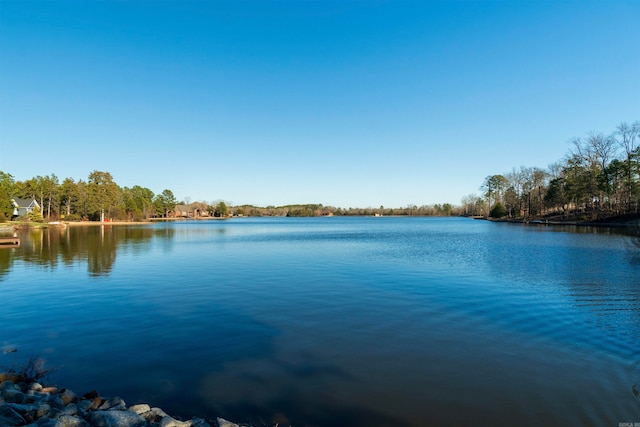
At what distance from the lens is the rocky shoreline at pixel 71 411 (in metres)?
3.75

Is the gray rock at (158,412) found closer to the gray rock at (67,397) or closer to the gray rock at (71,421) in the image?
the gray rock at (71,421)

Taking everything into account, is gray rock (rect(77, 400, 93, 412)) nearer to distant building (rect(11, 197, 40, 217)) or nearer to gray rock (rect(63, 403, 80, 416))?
gray rock (rect(63, 403, 80, 416))

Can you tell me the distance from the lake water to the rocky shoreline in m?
0.45

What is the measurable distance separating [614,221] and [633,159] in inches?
335

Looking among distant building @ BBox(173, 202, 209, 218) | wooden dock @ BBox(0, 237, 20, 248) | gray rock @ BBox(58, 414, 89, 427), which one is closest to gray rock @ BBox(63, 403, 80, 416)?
gray rock @ BBox(58, 414, 89, 427)

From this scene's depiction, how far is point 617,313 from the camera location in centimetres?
871

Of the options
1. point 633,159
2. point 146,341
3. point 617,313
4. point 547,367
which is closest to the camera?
point 547,367

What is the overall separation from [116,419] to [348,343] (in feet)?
13.7

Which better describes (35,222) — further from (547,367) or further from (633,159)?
(633,159)

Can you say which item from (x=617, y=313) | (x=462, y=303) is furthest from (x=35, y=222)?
(x=617, y=313)

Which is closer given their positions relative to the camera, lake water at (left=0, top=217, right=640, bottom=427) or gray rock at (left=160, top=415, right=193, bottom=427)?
gray rock at (left=160, top=415, right=193, bottom=427)

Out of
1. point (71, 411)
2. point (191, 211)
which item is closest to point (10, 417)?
point (71, 411)

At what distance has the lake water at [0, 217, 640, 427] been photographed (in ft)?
15.4

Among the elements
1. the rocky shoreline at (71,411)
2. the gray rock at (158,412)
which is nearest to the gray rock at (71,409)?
the rocky shoreline at (71,411)
